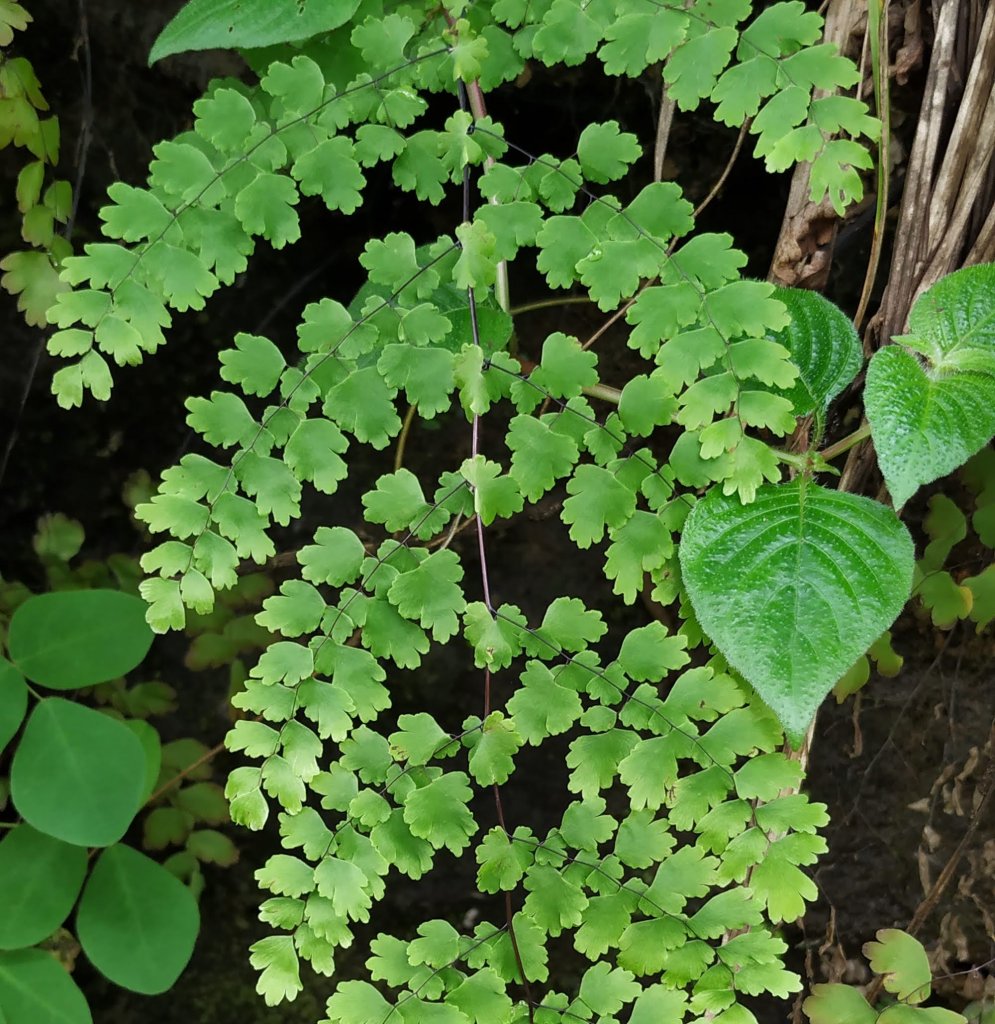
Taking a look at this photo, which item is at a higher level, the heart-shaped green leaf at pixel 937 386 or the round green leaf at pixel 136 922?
the heart-shaped green leaf at pixel 937 386

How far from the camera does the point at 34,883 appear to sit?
1.21 metres

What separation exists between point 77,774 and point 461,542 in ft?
1.91

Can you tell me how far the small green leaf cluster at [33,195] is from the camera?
3.54 ft

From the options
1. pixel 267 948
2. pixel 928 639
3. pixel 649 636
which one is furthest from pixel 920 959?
pixel 267 948

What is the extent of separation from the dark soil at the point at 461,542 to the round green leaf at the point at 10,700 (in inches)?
13.1

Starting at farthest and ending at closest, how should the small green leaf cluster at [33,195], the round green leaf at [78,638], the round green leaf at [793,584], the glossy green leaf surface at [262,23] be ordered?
the round green leaf at [78,638]
the small green leaf cluster at [33,195]
the glossy green leaf surface at [262,23]
the round green leaf at [793,584]

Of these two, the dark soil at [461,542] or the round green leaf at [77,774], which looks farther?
the dark soil at [461,542]

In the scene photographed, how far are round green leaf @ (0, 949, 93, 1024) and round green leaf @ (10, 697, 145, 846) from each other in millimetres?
232

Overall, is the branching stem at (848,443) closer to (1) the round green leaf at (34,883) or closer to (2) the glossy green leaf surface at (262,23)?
(2) the glossy green leaf surface at (262,23)

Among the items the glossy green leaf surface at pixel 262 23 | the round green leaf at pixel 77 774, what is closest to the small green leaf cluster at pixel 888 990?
the round green leaf at pixel 77 774

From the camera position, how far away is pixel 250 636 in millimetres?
1405

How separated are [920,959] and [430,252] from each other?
1113mm

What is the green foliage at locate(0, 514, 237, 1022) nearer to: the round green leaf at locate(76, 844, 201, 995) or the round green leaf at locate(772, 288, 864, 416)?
the round green leaf at locate(76, 844, 201, 995)

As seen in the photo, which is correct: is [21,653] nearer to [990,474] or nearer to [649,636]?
[649,636]
